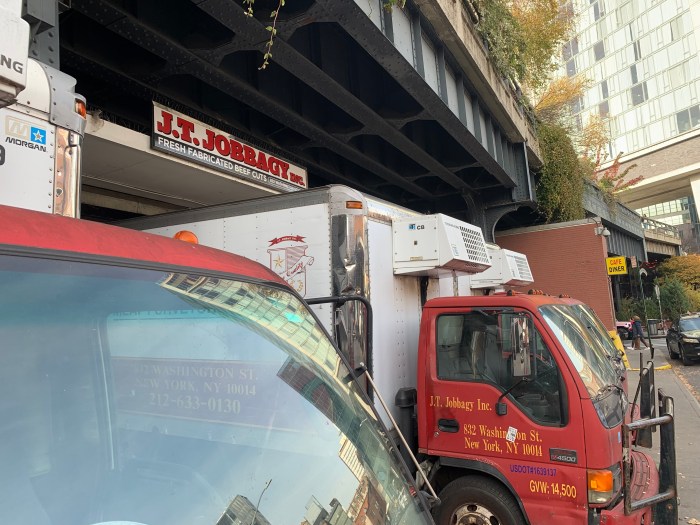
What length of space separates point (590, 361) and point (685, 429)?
6600 mm

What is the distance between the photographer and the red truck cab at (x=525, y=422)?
352cm

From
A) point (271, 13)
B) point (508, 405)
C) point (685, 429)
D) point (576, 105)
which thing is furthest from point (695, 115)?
point (508, 405)

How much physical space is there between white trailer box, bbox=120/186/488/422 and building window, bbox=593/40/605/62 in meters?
79.6

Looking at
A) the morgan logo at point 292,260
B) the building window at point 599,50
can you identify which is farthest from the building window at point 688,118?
the morgan logo at point 292,260

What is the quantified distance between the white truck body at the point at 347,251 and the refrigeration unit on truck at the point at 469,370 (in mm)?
12

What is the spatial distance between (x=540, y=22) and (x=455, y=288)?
1094 cm

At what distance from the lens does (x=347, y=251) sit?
3.80m

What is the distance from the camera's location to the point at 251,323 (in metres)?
Answer: 1.79

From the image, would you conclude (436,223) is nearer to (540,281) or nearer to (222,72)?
(222,72)

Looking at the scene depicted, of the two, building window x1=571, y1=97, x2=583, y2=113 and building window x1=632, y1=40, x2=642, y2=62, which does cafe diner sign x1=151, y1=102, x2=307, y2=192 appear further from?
building window x1=632, y1=40, x2=642, y2=62

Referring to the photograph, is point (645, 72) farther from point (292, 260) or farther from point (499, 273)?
point (292, 260)

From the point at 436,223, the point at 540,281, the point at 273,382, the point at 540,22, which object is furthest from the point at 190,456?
the point at 540,281

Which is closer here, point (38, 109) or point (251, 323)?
point (251, 323)

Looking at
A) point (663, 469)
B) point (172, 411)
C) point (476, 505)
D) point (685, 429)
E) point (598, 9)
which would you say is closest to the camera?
point (172, 411)
